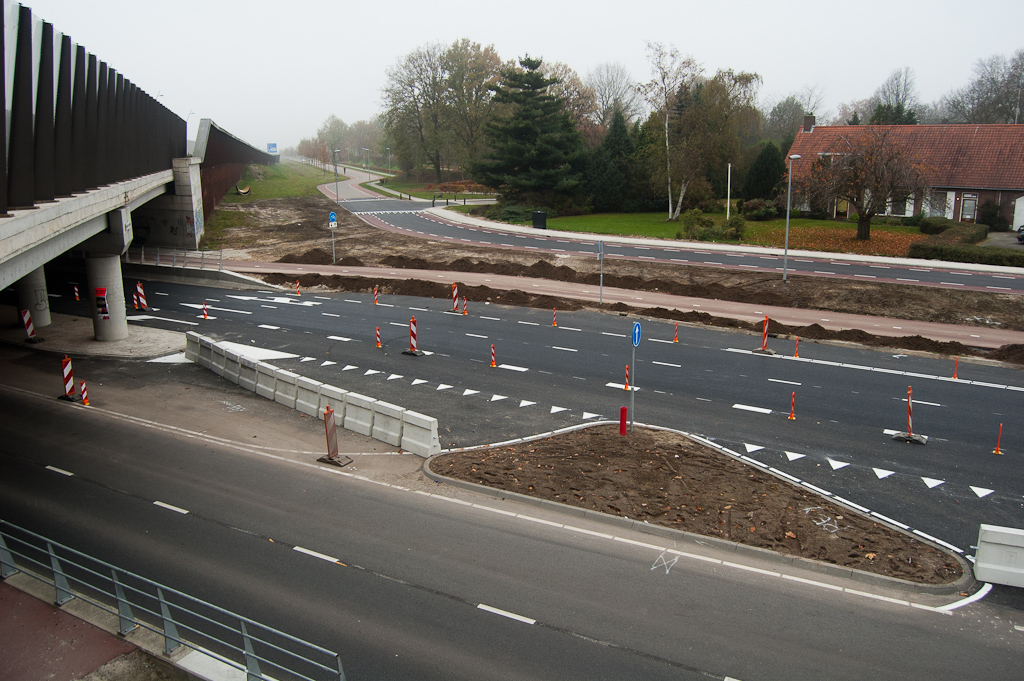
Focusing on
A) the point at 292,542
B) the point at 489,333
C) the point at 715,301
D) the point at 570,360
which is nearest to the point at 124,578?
the point at 292,542

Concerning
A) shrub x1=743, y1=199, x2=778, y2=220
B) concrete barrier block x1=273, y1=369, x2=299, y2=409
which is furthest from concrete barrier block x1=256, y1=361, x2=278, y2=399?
shrub x1=743, y1=199, x2=778, y2=220

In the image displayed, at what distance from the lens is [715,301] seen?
30.8 metres

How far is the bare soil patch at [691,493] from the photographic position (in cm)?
1118

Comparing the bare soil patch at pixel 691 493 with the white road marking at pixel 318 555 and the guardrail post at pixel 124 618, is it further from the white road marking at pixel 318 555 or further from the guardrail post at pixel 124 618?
the guardrail post at pixel 124 618

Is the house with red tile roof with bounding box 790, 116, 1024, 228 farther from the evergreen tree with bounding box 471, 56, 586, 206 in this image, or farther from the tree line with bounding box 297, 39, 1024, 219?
the evergreen tree with bounding box 471, 56, 586, 206

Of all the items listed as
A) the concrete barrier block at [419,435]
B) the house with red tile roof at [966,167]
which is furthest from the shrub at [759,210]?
the concrete barrier block at [419,435]

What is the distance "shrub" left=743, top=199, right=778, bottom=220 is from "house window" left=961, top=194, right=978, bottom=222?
13358mm

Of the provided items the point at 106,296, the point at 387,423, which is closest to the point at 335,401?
the point at 387,423

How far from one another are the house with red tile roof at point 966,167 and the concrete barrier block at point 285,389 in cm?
4269

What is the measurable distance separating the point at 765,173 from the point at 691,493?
173ft

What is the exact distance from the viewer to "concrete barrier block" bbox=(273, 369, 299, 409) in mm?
18203

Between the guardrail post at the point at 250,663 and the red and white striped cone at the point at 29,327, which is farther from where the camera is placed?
the red and white striped cone at the point at 29,327

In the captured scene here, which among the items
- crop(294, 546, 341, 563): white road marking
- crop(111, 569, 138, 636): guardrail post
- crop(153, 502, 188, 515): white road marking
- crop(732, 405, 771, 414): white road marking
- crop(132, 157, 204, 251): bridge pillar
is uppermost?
crop(132, 157, 204, 251): bridge pillar

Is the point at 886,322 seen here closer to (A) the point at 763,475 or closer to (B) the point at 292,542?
(A) the point at 763,475
